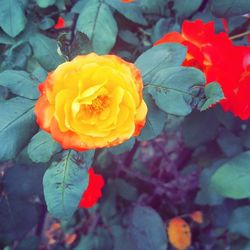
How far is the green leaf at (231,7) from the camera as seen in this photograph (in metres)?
0.83

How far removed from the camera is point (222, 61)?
0.82 m

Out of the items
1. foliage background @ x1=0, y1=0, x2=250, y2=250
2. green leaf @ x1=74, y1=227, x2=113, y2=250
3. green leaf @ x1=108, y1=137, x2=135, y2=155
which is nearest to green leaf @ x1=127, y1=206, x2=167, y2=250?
foliage background @ x1=0, y1=0, x2=250, y2=250

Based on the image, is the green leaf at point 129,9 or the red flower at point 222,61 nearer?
the red flower at point 222,61

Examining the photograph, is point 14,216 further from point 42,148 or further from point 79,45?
point 79,45

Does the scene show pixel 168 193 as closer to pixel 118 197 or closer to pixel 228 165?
pixel 118 197

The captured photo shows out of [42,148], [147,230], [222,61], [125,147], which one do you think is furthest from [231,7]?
[147,230]

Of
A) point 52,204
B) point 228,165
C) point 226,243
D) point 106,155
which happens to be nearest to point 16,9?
point 52,204

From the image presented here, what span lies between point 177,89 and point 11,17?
1.30ft

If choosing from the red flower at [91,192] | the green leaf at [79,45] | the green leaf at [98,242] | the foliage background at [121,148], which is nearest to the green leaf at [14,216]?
the foliage background at [121,148]

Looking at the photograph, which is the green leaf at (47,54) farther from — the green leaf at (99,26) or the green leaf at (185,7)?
the green leaf at (185,7)

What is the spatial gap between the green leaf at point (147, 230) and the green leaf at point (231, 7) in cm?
67

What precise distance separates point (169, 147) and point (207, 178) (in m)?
0.99

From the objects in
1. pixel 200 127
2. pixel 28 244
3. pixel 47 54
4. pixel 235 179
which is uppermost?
pixel 47 54

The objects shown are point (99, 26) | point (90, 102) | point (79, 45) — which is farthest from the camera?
point (99, 26)
